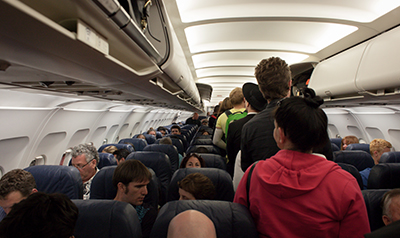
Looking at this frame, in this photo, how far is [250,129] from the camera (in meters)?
1.60

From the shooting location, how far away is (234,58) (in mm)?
5207

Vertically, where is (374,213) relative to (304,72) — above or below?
below

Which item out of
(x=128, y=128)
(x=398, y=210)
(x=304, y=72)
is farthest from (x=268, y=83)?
(x=128, y=128)

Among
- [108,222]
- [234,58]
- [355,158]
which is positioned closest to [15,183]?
[108,222]

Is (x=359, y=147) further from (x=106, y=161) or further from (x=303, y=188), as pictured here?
(x=106, y=161)

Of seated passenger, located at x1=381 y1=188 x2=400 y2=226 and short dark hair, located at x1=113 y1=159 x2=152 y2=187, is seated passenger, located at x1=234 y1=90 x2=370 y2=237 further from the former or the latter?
short dark hair, located at x1=113 y1=159 x2=152 y2=187

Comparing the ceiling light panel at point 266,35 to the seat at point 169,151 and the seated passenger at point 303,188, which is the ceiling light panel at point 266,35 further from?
the seated passenger at point 303,188

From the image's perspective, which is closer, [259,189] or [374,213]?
[259,189]

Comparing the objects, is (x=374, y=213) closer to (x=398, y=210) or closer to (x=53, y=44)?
(x=398, y=210)

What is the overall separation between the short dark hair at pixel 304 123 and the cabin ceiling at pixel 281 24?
2.26 metres

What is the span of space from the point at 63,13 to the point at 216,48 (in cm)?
352

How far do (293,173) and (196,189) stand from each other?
1.31 m

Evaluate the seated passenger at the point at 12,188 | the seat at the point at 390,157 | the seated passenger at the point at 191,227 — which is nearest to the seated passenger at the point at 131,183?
the seated passenger at the point at 12,188

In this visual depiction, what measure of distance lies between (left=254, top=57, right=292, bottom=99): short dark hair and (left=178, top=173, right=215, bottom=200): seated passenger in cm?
109
